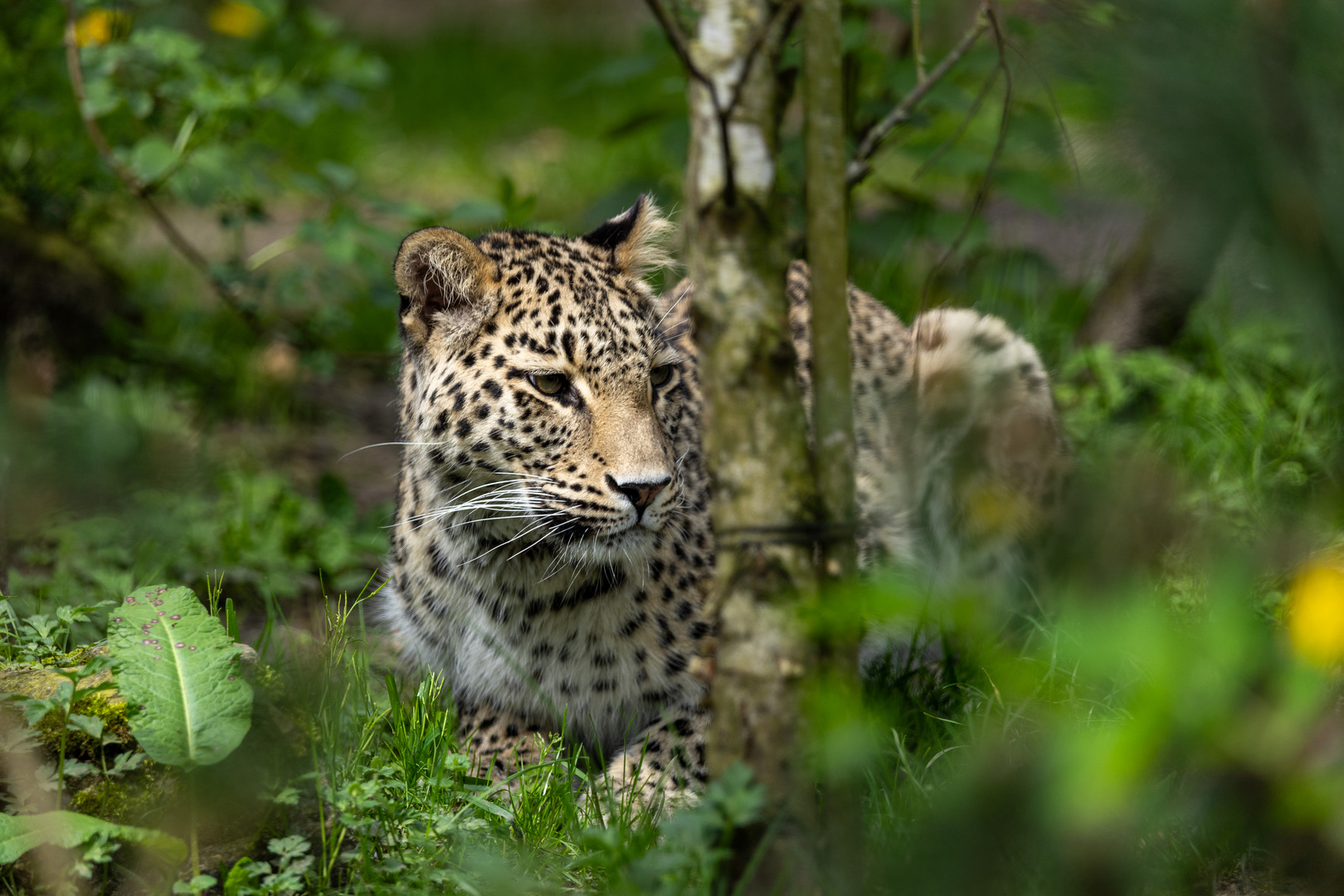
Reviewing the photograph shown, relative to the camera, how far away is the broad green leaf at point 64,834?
2.37 metres

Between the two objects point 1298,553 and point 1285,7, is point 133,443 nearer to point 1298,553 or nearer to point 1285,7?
point 1298,553

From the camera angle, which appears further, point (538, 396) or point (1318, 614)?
point (538, 396)

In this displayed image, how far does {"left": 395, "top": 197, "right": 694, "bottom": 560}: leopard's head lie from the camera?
317 cm

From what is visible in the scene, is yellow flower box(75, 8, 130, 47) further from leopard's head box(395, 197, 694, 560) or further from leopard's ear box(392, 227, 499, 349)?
leopard's head box(395, 197, 694, 560)

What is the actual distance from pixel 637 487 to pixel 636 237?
1.05 metres

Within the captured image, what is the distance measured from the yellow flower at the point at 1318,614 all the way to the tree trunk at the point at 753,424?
762 millimetres

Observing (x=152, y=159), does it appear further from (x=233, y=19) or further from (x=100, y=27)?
(x=233, y=19)

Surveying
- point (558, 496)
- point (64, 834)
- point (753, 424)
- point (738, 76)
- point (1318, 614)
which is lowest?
point (64, 834)

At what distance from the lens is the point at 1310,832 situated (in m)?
1.22

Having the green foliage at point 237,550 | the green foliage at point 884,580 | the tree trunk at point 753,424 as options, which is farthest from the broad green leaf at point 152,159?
the tree trunk at point 753,424

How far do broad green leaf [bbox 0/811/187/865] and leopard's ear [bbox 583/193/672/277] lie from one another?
212cm

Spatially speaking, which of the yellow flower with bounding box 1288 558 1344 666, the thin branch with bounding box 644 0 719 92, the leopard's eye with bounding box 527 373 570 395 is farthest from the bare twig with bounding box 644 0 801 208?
the leopard's eye with bounding box 527 373 570 395

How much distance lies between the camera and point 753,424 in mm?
2084

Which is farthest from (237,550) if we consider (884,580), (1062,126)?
(1062,126)
